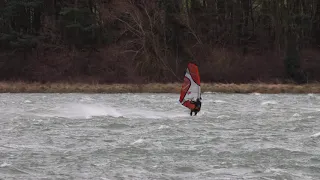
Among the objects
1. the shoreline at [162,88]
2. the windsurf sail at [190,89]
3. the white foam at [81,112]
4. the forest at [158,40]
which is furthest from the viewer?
the forest at [158,40]

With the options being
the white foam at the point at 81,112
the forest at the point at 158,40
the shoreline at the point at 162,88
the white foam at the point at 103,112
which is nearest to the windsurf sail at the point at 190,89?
the white foam at the point at 103,112

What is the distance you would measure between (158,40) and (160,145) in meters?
32.9

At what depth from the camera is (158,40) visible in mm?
44781

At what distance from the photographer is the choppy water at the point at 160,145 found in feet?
31.7

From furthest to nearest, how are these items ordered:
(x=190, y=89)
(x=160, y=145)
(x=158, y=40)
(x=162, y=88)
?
(x=158, y=40) < (x=162, y=88) < (x=190, y=89) < (x=160, y=145)

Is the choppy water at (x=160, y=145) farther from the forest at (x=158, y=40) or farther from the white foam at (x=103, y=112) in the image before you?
the forest at (x=158, y=40)

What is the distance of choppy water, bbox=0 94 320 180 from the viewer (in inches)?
380

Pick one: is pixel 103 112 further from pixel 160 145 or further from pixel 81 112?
pixel 160 145

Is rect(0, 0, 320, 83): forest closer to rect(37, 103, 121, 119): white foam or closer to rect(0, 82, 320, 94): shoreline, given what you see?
rect(0, 82, 320, 94): shoreline

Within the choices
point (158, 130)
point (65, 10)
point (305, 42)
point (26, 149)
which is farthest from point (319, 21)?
point (26, 149)

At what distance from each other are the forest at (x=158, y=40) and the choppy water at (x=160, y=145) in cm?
2398

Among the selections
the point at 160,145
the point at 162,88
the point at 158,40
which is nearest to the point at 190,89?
the point at 160,145

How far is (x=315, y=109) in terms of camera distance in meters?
21.3

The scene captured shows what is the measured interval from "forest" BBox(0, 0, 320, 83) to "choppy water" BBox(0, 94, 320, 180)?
78.7ft
